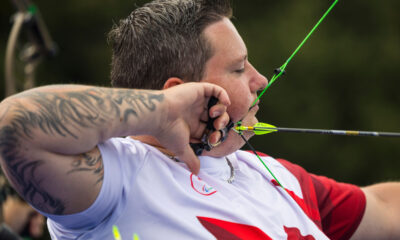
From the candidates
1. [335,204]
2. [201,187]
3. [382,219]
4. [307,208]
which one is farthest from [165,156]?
[382,219]

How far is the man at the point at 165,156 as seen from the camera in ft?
3.59

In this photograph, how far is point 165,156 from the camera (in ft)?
4.66

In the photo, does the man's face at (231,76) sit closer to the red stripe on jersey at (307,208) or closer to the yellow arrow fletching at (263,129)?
the yellow arrow fletching at (263,129)

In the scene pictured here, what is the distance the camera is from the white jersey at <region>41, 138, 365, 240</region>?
1.25 m

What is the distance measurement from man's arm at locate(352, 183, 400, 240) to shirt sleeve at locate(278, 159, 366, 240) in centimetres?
3

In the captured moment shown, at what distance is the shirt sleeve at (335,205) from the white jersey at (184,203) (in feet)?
0.46

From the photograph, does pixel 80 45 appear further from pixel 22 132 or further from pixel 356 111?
pixel 22 132

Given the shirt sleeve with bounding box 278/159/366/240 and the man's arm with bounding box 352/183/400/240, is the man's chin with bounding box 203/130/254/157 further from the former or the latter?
the man's arm with bounding box 352/183/400/240

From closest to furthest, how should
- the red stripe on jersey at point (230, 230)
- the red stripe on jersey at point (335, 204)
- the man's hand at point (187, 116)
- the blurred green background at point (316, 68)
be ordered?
the man's hand at point (187, 116) < the red stripe on jersey at point (230, 230) < the red stripe on jersey at point (335, 204) < the blurred green background at point (316, 68)

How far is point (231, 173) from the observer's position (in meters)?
1.59

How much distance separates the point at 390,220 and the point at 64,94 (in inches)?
52.1

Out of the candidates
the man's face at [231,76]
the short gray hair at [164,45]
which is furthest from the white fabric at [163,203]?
the short gray hair at [164,45]

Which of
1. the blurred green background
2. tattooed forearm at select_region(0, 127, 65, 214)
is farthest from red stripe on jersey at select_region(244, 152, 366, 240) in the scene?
the blurred green background

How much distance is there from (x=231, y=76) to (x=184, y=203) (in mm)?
428
